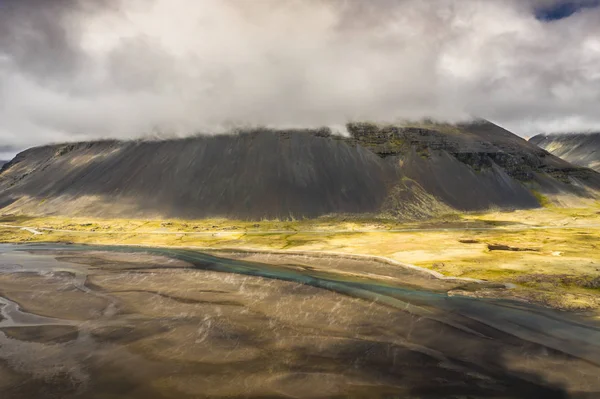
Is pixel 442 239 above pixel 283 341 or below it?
above

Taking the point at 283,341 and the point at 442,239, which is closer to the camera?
the point at 283,341

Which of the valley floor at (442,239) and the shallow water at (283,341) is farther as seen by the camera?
the valley floor at (442,239)

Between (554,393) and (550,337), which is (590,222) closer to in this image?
(550,337)

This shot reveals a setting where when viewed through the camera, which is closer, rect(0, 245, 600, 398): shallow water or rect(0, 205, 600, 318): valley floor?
rect(0, 245, 600, 398): shallow water
